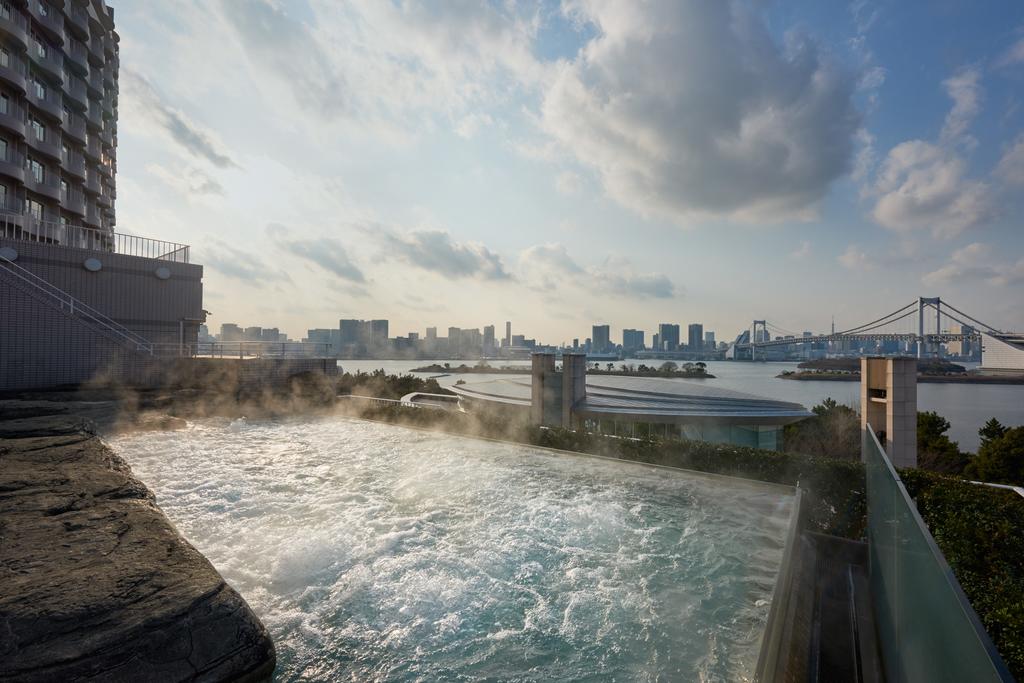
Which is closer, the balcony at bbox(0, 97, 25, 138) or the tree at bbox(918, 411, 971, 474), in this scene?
the tree at bbox(918, 411, 971, 474)

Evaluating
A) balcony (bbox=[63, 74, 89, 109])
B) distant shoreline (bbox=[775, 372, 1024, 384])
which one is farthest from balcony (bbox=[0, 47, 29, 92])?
distant shoreline (bbox=[775, 372, 1024, 384])

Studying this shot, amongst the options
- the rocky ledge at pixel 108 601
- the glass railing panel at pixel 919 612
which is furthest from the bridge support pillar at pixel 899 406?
the rocky ledge at pixel 108 601

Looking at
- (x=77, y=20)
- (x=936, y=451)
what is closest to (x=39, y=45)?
(x=77, y=20)

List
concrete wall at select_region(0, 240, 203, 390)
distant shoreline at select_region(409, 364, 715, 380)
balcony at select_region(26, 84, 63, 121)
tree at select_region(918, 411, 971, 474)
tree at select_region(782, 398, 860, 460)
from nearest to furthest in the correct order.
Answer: concrete wall at select_region(0, 240, 203, 390), tree at select_region(918, 411, 971, 474), tree at select_region(782, 398, 860, 460), balcony at select_region(26, 84, 63, 121), distant shoreline at select_region(409, 364, 715, 380)

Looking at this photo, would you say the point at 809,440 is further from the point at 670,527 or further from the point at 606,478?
the point at 670,527

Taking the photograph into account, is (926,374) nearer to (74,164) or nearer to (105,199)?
(74,164)

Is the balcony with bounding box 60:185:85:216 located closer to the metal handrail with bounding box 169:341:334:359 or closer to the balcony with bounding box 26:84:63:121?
the balcony with bounding box 26:84:63:121

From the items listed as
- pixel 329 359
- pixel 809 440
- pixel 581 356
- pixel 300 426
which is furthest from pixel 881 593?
pixel 329 359
